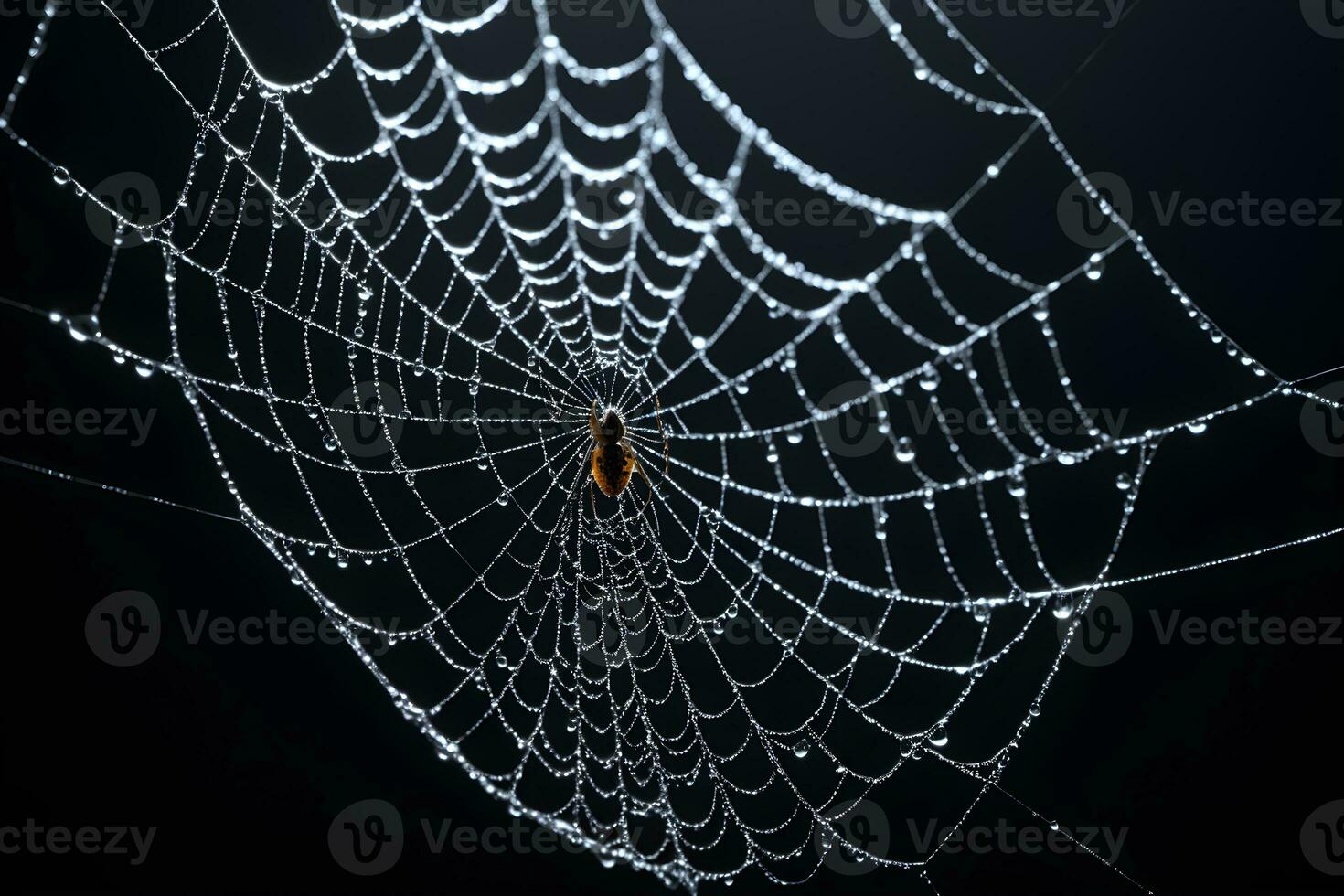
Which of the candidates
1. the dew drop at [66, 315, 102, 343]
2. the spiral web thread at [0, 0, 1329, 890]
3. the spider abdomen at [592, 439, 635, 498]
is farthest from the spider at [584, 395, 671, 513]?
the dew drop at [66, 315, 102, 343]

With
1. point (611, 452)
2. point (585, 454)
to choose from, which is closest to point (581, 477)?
point (585, 454)

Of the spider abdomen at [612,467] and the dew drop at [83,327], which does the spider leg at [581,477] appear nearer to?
the spider abdomen at [612,467]

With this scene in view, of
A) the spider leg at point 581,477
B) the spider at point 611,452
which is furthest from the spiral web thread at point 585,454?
the spider at point 611,452

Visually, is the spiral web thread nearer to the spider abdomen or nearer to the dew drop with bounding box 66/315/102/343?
the spider abdomen

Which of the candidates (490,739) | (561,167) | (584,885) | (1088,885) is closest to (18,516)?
(490,739)

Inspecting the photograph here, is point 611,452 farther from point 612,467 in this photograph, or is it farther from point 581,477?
point 581,477
